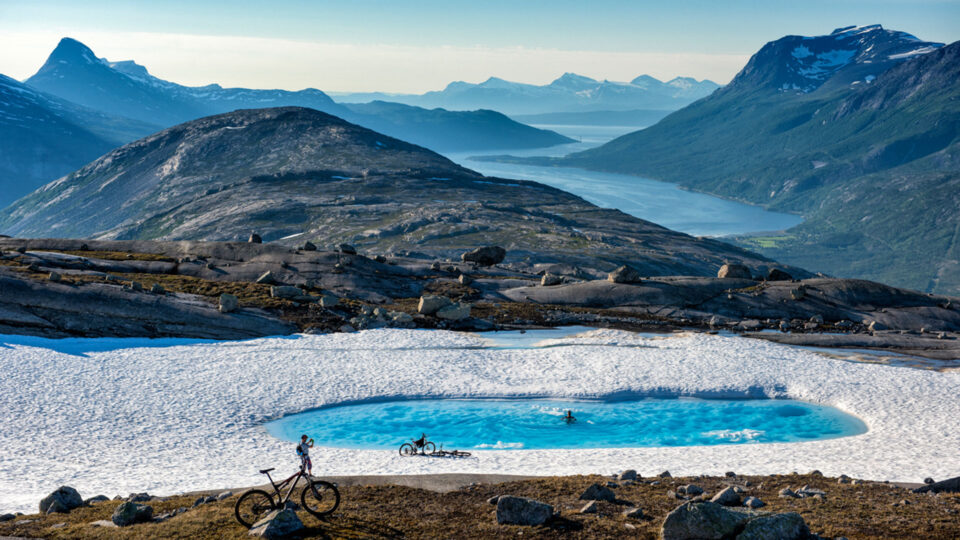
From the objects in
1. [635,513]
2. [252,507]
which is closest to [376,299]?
[252,507]

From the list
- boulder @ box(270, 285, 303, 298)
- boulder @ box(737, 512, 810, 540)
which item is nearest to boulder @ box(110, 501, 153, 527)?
boulder @ box(737, 512, 810, 540)

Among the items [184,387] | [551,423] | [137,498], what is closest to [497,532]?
[137,498]

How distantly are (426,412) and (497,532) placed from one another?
27384mm

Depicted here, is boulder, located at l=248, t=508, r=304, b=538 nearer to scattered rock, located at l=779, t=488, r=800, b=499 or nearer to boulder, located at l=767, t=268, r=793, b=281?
scattered rock, located at l=779, t=488, r=800, b=499

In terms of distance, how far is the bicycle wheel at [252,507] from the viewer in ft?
89.1

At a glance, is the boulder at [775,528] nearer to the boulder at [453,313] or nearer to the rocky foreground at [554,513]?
the rocky foreground at [554,513]

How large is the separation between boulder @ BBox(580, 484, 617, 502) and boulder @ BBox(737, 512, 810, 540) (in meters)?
7.42

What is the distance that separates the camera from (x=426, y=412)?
5419 cm

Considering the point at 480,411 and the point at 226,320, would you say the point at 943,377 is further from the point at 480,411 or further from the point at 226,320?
the point at 226,320

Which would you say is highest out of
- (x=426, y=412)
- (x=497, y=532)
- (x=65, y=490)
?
(x=497, y=532)

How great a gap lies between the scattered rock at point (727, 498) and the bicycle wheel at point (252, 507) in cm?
1873

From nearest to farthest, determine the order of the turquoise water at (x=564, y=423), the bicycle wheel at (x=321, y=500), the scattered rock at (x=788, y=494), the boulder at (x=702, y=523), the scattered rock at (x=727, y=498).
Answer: the boulder at (x=702, y=523) < the bicycle wheel at (x=321, y=500) < the scattered rock at (x=727, y=498) < the scattered rock at (x=788, y=494) < the turquoise water at (x=564, y=423)

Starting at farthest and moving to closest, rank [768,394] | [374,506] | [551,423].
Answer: [768,394]
[551,423]
[374,506]

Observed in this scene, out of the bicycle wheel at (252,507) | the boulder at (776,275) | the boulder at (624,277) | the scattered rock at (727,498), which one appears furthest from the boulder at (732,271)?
the bicycle wheel at (252,507)
